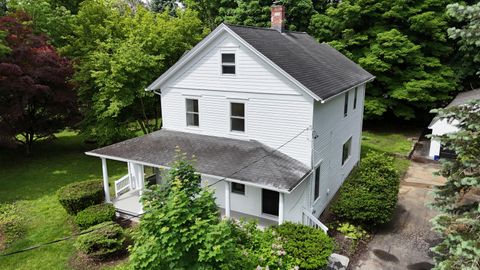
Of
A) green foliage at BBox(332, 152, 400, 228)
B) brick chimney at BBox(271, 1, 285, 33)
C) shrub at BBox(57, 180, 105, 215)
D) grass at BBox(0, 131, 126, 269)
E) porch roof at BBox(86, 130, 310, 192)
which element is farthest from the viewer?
brick chimney at BBox(271, 1, 285, 33)

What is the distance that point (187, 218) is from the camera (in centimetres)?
625

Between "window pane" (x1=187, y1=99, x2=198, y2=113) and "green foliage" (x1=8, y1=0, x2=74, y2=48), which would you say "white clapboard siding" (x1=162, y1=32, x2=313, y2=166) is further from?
"green foliage" (x1=8, y1=0, x2=74, y2=48)

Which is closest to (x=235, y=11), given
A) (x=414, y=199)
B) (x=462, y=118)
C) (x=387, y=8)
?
(x=387, y=8)

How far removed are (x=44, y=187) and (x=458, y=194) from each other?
18.0 m

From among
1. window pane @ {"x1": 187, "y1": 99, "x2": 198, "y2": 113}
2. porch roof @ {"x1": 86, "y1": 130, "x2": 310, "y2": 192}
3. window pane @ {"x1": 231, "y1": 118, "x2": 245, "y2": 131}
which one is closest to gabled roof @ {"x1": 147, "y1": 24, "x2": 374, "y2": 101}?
window pane @ {"x1": 187, "y1": 99, "x2": 198, "y2": 113}

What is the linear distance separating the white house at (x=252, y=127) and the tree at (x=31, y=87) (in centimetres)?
780

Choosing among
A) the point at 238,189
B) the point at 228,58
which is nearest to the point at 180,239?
the point at 238,189

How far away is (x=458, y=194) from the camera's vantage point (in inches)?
290

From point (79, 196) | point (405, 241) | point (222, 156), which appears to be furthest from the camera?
point (79, 196)

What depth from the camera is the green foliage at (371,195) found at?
483 inches

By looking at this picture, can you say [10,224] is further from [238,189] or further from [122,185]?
[238,189]

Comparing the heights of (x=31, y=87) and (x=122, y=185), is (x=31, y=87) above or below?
above

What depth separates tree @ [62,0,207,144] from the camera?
17.6 metres

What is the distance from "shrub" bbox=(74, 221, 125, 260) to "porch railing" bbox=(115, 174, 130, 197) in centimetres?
419
